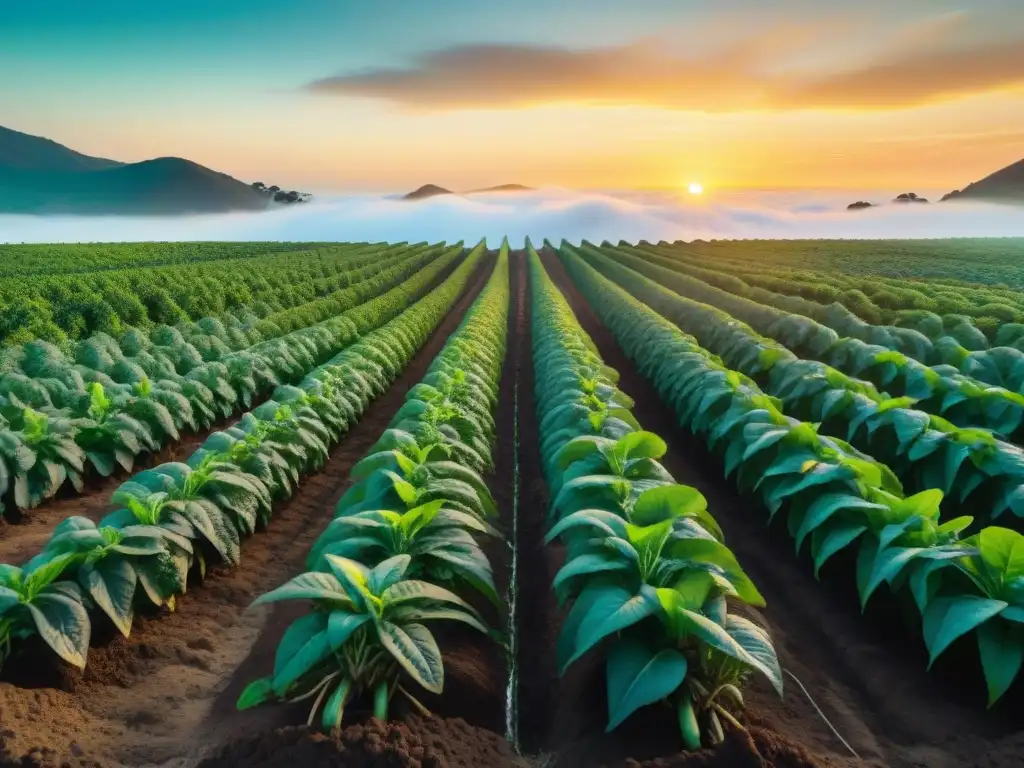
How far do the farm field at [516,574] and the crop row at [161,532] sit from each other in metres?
0.02

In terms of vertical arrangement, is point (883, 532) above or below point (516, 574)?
above

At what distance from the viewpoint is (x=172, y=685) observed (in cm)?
408

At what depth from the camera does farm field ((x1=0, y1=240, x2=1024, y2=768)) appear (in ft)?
10.4

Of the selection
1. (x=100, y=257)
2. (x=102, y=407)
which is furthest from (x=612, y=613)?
(x=100, y=257)

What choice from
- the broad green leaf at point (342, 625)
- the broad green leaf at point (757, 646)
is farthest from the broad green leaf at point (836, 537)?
the broad green leaf at point (342, 625)

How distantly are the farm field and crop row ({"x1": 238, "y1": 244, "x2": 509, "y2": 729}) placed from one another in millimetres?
19

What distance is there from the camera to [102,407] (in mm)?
7492

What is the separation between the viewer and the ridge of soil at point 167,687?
3.31 meters

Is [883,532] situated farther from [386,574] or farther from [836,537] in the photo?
[386,574]

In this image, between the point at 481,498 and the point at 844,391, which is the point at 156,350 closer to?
the point at 481,498

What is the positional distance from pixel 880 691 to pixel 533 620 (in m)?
2.09

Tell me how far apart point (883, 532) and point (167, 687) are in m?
4.15

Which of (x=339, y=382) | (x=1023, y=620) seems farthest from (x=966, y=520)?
(x=339, y=382)

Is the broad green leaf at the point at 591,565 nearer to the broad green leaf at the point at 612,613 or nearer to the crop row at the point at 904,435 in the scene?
the broad green leaf at the point at 612,613
